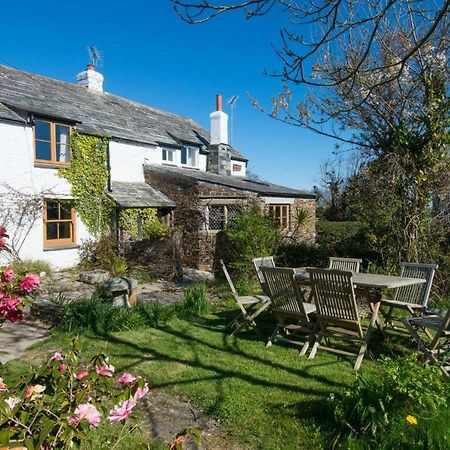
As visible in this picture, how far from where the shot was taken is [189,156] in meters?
21.5

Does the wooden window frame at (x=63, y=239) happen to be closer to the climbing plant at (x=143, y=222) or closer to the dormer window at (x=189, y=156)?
the climbing plant at (x=143, y=222)

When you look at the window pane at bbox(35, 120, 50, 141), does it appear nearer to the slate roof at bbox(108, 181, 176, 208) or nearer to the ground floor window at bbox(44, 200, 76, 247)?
the ground floor window at bbox(44, 200, 76, 247)

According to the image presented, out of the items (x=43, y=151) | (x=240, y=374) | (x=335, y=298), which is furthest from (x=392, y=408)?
(x=43, y=151)

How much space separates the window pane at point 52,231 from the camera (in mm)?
13695

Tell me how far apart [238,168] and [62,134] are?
13.0 m

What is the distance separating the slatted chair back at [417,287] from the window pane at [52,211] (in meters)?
11.3

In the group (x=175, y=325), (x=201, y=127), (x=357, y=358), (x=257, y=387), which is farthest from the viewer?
(x=201, y=127)

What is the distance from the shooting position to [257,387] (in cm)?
445

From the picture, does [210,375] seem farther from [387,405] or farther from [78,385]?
[78,385]

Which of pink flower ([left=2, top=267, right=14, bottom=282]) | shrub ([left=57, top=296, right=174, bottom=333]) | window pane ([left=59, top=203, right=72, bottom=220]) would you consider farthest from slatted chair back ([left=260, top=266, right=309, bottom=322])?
window pane ([left=59, top=203, right=72, bottom=220])

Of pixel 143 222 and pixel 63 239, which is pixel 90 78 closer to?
pixel 143 222

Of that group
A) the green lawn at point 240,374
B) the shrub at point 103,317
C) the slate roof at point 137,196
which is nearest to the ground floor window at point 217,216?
the slate roof at point 137,196

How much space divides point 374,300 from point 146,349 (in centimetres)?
350

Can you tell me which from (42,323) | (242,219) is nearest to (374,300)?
(42,323)
